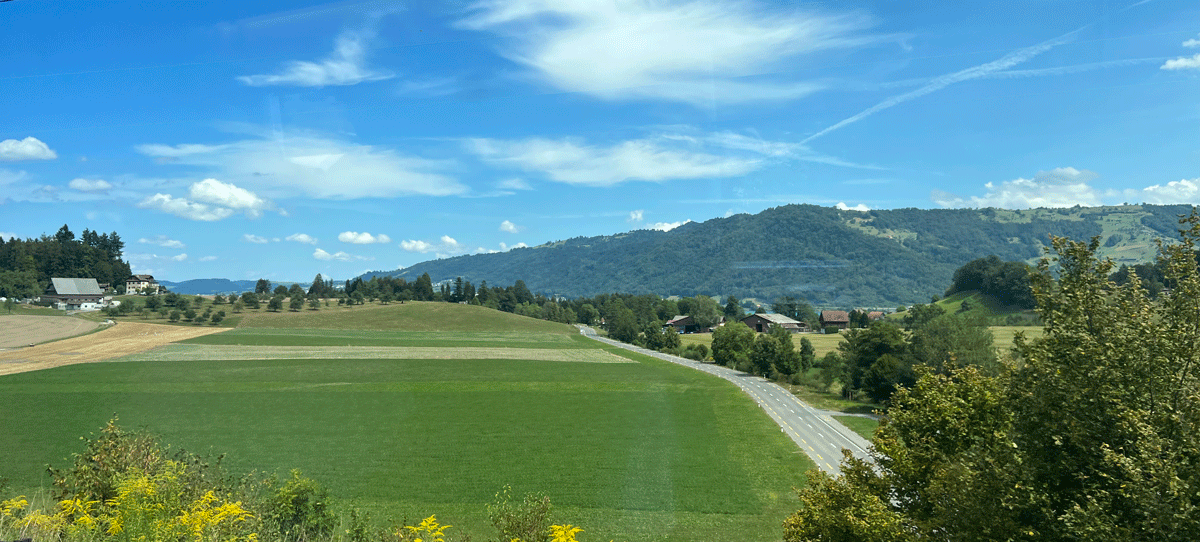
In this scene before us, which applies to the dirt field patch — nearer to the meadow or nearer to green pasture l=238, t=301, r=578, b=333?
the meadow

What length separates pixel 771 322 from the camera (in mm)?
106625

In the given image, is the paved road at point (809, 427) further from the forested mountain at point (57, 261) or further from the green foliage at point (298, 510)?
the forested mountain at point (57, 261)

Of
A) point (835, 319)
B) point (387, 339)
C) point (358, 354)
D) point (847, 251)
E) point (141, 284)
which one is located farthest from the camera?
point (847, 251)

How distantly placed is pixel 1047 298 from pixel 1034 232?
174 meters

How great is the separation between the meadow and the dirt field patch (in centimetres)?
276

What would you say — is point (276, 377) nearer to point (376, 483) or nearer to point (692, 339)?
point (376, 483)

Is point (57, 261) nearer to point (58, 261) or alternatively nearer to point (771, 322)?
point (58, 261)

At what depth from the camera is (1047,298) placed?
7.02 m

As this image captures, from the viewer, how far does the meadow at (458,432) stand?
2014 cm

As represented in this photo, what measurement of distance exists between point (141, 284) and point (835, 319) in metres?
111

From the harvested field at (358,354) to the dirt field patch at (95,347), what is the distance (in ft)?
7.99

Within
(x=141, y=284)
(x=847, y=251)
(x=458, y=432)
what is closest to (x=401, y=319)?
(x=141, y=284)

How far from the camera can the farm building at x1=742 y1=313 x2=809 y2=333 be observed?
10788 centimetres

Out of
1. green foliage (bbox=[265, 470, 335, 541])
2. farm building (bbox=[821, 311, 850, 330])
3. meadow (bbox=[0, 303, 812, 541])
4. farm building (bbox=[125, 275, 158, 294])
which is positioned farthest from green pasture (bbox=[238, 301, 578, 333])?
green foliage (bbox=[265, 470, 335, 541])
